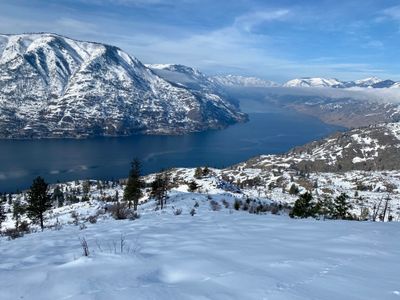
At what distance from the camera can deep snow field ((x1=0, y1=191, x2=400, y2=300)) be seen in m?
5.57

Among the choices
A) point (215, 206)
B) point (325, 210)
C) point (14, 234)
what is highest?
point (14, 234)

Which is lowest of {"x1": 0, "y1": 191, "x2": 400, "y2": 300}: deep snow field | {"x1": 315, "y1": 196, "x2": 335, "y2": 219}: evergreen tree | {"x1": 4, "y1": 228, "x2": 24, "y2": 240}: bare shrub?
{"x1": 315, "y1": 196, "x2": 335, "y2": 219}: evergreen tree

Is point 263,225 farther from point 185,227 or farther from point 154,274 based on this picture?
point 154,274

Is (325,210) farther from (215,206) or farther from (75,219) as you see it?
(75,219)

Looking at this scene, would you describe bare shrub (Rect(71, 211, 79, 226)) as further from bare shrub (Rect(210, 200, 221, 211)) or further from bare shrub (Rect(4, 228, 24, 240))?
bare shrub (Rect(210, 200, 221, 211))

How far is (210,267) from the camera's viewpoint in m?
6.79

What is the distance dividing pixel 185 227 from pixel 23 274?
6.64m

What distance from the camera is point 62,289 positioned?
18.4ft

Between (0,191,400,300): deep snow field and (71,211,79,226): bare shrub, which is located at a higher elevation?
(0,191,400,300): deep snow field

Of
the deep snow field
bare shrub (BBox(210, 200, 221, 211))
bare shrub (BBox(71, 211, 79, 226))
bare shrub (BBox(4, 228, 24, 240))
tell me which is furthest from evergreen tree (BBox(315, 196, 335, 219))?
bare shrub (BBox(4, 228, 24, 240))

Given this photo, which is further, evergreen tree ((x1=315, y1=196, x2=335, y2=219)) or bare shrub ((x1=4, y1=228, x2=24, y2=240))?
evergreen tree ((x1=315, y1=196, x2=335, y2=219))

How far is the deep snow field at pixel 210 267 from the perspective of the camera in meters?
5.57

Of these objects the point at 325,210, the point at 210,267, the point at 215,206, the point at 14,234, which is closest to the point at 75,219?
the point at 215,206

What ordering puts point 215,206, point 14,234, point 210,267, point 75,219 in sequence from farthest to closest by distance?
point 75,219, point 215,206, point 14,234, point 210,267
